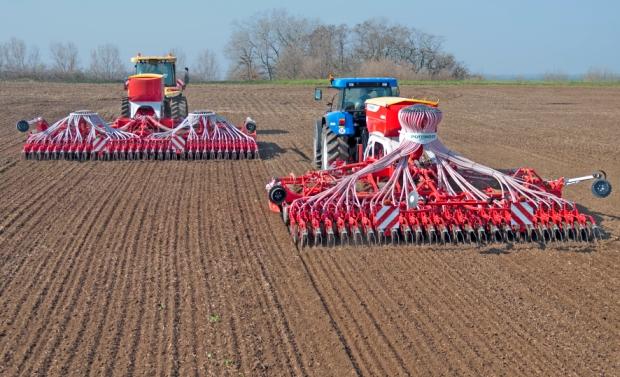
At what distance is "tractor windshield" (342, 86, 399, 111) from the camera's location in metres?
10.8

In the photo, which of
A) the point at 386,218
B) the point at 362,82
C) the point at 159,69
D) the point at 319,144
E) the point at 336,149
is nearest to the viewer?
the point at 386,218

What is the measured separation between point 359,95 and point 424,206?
353cm

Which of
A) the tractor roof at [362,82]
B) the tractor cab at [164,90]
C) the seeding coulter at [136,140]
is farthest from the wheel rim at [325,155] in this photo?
the tractor cab at [164,90]

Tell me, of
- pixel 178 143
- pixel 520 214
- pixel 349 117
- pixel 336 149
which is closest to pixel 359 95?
pixel 349 117

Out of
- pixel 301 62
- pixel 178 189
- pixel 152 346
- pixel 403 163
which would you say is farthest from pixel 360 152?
pixel 301 62

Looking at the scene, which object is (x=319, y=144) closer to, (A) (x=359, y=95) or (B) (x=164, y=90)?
(A) (x=359, y=95)

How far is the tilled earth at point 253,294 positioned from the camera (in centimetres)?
488

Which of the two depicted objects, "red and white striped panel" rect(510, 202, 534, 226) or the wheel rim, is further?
the wheel rim

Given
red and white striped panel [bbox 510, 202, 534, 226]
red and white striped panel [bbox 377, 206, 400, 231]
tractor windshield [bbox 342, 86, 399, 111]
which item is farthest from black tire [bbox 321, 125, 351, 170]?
red and white striped panel [bbox 510, 202, 534, 226]

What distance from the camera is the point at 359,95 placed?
10.8 meters

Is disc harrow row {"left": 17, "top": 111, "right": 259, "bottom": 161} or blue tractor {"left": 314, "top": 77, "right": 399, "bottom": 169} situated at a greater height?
blue tractor {"left": 314, "top": 77, "right": 399, "bottom": 169}

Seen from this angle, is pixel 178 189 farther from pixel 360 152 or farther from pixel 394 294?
pixel 394 294

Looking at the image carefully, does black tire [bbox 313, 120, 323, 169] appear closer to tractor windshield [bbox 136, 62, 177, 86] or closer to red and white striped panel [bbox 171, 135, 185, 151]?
red and white striped panel [bbox 171, 135, 185, 151]

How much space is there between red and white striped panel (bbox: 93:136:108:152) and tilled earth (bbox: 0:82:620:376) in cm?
197
